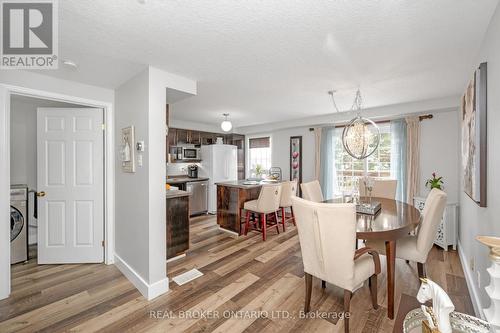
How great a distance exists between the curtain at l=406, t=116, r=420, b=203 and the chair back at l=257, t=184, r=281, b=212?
7.53 feet

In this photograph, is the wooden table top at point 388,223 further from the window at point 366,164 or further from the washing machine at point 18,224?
the washing machine at point 18,224

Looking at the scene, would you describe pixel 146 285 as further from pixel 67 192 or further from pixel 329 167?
pixel 329 167

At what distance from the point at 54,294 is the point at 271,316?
7.16 ft

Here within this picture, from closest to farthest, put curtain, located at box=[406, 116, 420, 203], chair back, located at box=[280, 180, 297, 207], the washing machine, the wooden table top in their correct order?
the wooden table top
the washing machine
curtain, located at box=[406, 116, 420, 203]
chair back, located at box=[280, 180, 297, 207]

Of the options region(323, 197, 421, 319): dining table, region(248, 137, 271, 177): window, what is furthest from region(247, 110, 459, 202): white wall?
region(248, 137, 271, 177): window

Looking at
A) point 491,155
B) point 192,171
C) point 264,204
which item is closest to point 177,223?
point 264,204

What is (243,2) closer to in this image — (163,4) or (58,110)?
(163,4)

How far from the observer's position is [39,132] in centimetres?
277

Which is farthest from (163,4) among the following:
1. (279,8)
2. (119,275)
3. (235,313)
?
(119,275)

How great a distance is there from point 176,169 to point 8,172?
3521 mm

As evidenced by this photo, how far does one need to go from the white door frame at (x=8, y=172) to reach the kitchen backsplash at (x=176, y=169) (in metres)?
2.64

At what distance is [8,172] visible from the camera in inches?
85.3

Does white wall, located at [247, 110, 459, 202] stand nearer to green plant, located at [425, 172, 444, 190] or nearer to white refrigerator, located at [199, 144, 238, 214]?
green plant, located at [425, 172, 444, 190]

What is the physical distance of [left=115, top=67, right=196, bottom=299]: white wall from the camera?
2.20 meters
